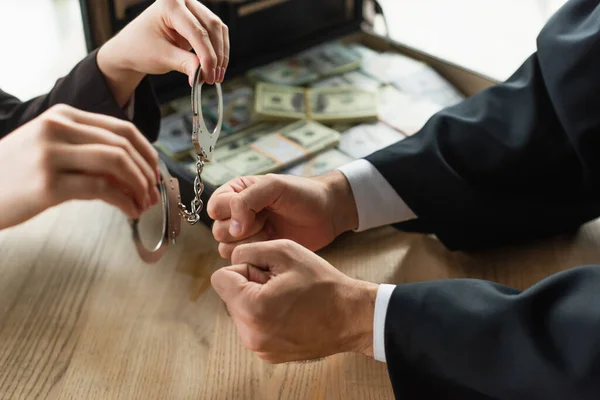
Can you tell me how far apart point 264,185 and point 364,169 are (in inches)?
6.0

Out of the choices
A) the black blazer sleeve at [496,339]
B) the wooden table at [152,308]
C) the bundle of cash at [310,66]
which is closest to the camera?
the black blazer sleeve at [496,339]

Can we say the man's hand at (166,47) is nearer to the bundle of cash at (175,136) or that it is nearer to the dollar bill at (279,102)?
the bundle of cash at (175,136)

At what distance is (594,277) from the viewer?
59 cm

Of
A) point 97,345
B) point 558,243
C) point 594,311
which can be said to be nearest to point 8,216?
point 97,345

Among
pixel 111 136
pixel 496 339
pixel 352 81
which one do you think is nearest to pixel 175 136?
pixel 352 81

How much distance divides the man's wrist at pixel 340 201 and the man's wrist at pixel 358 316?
170mm

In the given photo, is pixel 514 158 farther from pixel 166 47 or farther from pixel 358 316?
pixel 166 47

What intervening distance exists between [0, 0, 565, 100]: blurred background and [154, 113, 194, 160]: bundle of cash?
25 centimetres

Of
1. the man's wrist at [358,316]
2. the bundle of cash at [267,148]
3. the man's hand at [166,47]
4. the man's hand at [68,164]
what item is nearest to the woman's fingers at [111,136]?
the man's hand at [68,164]

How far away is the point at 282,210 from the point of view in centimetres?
74

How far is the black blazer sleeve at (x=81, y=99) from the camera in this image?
83 cm

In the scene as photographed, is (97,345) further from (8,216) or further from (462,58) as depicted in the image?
(462,58)

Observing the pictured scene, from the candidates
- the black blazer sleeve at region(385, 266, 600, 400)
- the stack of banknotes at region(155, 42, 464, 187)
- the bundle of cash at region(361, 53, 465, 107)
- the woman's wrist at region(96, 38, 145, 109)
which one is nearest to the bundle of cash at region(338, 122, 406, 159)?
the stack of banknotes at region(155, 42, 464, 187)

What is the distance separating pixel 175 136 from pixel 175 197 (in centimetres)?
35
